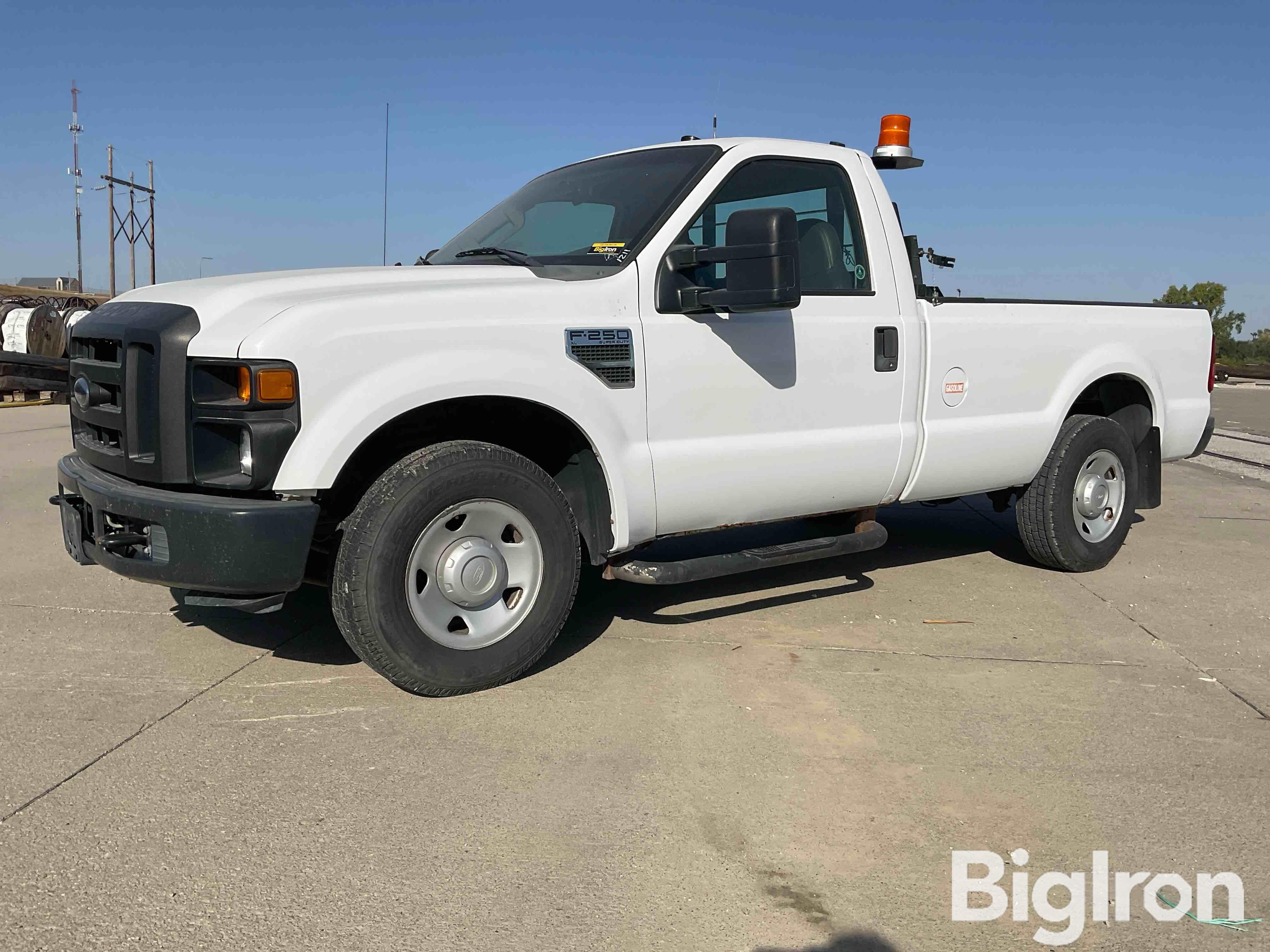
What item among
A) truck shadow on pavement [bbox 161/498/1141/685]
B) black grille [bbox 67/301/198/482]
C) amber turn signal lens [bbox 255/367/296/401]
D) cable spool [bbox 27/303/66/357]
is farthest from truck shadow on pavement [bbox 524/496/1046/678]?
cable spool [bbox 27/303/66/357]

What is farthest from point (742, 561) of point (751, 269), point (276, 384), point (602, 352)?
point (276, 384)

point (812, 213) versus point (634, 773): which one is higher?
point (812, 213)

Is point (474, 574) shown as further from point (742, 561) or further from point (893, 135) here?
point (893, 135)

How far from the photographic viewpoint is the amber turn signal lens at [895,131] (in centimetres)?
550

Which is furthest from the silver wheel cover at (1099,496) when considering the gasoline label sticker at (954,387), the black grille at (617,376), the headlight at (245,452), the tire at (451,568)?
the headlight at (245,452)

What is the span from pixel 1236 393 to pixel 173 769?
24.4 m

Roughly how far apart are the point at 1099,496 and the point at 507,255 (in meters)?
3.54

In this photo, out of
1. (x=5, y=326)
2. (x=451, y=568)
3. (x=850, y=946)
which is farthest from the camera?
(x=5, y=326)

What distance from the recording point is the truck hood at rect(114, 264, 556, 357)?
3.45 metres

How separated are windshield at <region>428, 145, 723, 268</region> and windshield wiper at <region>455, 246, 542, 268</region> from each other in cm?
1

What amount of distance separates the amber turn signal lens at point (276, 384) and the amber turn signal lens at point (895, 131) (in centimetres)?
342

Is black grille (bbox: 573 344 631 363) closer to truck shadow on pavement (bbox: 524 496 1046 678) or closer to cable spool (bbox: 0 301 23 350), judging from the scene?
truck shadow on pavement (bbox: 524 496 1046 678)

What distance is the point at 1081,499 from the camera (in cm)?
596

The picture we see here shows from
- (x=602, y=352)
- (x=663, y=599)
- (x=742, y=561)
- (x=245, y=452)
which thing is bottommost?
(x=663, y=599)
